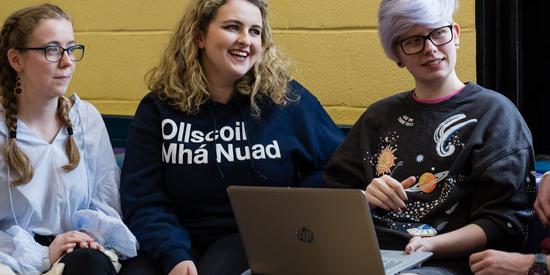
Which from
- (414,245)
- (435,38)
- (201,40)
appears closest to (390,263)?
(414,245)

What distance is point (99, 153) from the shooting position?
8.16 ft

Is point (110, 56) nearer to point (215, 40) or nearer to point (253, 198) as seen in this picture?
point (215, 40)

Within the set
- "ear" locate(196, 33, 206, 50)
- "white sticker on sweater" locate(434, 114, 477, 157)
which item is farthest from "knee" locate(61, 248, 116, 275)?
"white sticker on sweater" locate(434, 114, 477, 157)

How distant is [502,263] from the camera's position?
1.84 m

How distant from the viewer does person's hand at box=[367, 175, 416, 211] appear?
1.95 metres

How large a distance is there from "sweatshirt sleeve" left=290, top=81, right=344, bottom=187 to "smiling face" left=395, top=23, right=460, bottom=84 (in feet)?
1.57

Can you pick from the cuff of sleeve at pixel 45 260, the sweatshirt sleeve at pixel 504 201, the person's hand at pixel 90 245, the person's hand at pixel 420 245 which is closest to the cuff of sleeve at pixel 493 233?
the sweatshirt sleeve at pixel 504 201

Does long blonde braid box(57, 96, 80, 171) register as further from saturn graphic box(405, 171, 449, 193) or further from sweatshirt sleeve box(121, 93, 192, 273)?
saturn graphic box(405, 171, 449, 193)

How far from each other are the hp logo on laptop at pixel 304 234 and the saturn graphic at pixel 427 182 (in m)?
0.33

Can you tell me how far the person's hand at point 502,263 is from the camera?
1.84m

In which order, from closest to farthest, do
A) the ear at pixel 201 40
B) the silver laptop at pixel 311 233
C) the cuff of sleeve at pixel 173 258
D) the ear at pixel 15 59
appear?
the silver laptop at pixel 311 233 < the cuff of sleeve at pixel 173 258 < the ear at pixel 15 59 < the ear at pixel 201 40

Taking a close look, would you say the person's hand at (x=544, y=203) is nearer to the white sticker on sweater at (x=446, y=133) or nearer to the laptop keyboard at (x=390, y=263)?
the white sticker on sweater at (x=446, y=133)

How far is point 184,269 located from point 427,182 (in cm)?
66

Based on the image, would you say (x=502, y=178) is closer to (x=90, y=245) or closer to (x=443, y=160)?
(x=443, y=160)
